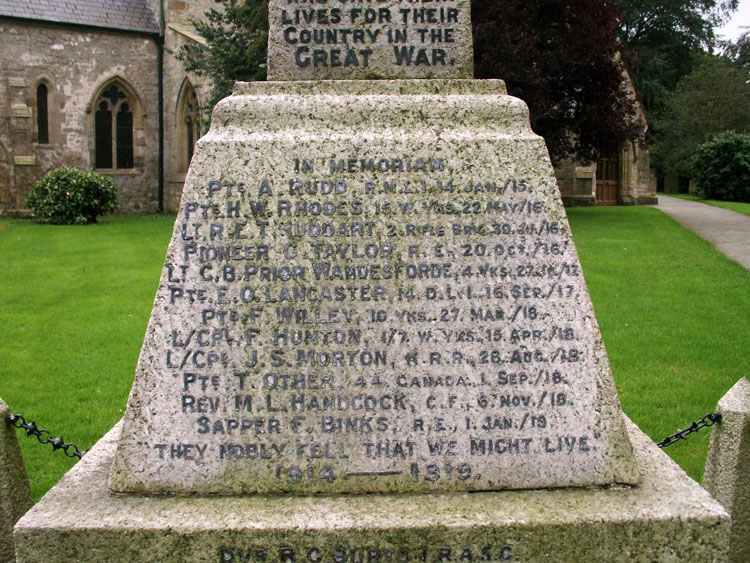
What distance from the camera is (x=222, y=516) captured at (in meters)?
2.38

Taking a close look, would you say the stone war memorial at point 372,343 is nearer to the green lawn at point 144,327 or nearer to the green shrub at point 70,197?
the green lawn at point 144,327

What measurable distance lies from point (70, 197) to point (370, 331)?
21.3 m

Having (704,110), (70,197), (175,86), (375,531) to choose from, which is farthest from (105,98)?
(704,110)

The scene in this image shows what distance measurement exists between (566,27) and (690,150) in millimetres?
21650

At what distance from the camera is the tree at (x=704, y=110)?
37156mm

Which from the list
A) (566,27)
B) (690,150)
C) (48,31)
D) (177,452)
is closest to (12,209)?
(48,31)

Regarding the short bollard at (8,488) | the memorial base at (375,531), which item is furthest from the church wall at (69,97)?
the memorial base at (375,531)

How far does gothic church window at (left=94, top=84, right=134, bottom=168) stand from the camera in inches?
1047

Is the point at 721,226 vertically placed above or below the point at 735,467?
above

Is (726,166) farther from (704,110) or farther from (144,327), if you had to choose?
(144,327)

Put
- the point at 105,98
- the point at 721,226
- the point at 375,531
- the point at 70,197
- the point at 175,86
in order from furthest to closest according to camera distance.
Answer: the point at 105,98 < the point at 175,86 < the point at 70,197 < the point at 721,226 < the point at 375,531

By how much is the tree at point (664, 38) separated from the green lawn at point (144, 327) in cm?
2762

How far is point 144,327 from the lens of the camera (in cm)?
859

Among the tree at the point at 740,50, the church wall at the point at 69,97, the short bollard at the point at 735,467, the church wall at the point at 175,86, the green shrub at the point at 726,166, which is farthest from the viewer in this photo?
the tree at the point at 740,50
